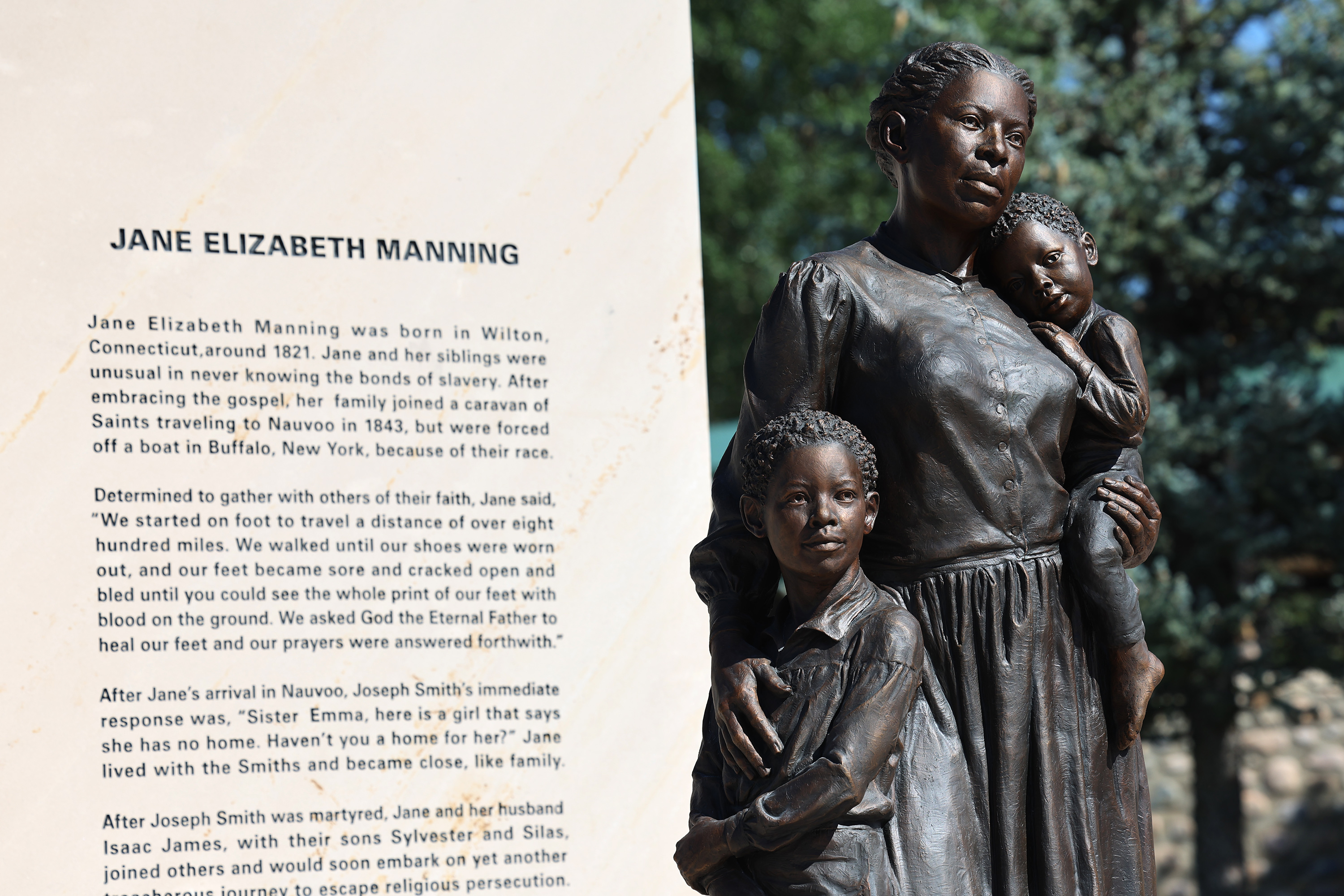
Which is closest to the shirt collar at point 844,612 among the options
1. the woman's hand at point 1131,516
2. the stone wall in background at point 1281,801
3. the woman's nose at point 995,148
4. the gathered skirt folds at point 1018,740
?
the gathered skirt folds at point 1018,740

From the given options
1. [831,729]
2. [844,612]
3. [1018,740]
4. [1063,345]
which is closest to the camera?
[831,729]

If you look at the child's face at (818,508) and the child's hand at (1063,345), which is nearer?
the child's face at (818,508)

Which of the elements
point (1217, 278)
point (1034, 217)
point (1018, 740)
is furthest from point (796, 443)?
point (1217, 278)

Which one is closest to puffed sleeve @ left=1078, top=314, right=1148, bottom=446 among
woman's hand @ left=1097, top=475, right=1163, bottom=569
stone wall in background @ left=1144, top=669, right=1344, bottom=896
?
woman's hand @ left=1097, top=475, right=1163, bottom=569

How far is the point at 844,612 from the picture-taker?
288 cm

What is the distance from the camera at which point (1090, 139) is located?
Result: 38.5ft

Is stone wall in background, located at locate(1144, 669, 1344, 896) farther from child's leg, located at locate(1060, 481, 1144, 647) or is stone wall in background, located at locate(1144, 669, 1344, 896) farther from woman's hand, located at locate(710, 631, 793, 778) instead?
woman's hand, located at locate(710, 631, 793, 778)

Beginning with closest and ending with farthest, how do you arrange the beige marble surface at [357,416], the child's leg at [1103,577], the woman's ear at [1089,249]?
the child's leg at [1103,577] → the woman's ear at [1089,249] → the beige marble surface at [357,416]

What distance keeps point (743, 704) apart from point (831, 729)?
7.1 inches

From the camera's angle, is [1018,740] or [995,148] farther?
[995,148]

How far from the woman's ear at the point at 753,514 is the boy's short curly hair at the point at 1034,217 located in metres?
0.89

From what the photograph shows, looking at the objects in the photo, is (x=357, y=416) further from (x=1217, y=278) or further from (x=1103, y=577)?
(x=1217, y=278)

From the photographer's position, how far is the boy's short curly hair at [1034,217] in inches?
130

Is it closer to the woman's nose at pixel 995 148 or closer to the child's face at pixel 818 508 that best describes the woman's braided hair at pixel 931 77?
the woman's nose at pixel 995 148
